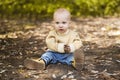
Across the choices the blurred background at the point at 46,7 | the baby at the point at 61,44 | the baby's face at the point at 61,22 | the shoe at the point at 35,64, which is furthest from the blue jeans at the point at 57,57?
the blurred background at the point at 46,7

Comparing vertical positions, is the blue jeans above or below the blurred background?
below

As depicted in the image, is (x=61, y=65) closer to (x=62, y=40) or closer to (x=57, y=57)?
(x=57, y=57)

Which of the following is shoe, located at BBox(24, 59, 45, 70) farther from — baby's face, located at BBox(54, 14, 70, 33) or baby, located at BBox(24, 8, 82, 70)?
baby's face, located at BBox(54, 14, 70, 33)

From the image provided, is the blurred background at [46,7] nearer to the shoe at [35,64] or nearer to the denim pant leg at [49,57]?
the denim pant leg at [49,57]

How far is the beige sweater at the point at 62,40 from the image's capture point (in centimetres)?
502

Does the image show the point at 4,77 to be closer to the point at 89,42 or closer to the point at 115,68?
the point at 115,68

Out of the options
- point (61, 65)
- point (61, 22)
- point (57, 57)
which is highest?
point (61, 22)

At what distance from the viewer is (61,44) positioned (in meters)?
5.00

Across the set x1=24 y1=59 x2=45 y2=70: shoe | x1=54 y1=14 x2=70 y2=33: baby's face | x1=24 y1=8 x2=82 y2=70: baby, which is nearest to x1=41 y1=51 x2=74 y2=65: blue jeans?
x1=24 y1=8 x2=82 y2=70: baby

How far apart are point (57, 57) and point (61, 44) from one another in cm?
27

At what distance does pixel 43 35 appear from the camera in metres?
7.26

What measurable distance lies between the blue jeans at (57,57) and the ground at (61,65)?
7 centimetres

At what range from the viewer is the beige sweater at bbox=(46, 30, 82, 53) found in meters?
5.02

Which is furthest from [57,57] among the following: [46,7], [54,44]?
[46,7]
